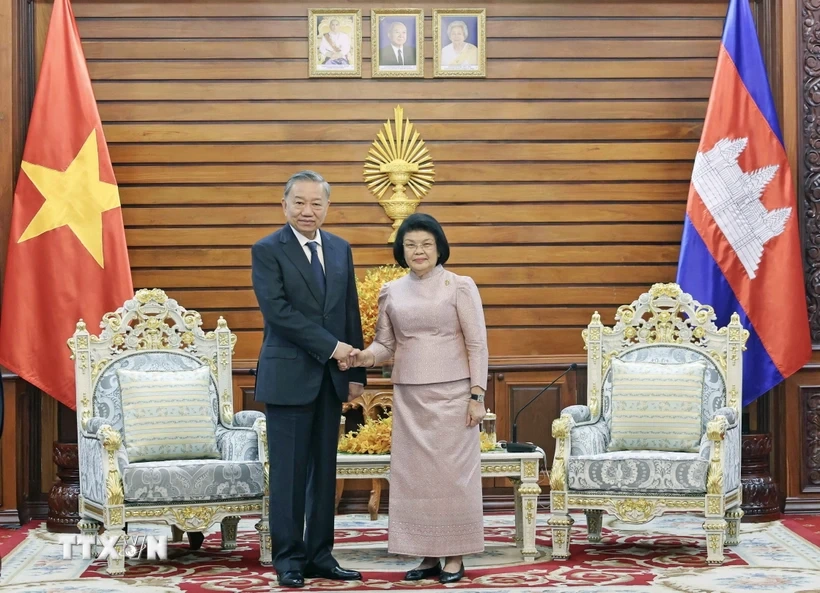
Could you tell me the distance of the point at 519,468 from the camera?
16.4ft

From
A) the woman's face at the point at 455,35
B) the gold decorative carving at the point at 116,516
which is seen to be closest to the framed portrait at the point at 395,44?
the woman's face at the point at 455,35

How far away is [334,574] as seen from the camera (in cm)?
449

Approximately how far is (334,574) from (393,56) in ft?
10.3

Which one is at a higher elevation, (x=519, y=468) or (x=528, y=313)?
(x=528, y=313)

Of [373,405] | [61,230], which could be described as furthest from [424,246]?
[61,230]

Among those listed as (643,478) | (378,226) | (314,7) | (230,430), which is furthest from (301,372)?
(314,7)

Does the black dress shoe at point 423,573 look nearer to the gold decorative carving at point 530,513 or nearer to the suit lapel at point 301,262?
the gold decorative carving at point 530,513

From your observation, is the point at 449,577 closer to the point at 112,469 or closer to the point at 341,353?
the point at 341,353

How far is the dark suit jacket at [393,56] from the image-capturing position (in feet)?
21.4

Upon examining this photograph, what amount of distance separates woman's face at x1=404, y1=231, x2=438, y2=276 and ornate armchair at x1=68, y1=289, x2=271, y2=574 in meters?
1.08

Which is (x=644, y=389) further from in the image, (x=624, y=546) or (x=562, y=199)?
(x=562, y=199)

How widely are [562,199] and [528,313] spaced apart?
26.2 inches

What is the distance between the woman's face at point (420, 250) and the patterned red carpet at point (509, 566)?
119 cm

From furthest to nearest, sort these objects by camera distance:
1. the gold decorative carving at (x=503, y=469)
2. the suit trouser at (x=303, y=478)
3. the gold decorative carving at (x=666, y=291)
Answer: the gold decorative carving at (x=666, y=291)
the gold decorative carving at (x=503, y=469)
the suit trouser at (x=303, y=478)
